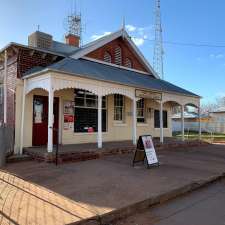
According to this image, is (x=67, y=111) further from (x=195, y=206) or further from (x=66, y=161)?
(x=195, y=206)

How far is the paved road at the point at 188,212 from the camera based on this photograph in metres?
4.71

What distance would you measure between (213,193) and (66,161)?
5.20 metres

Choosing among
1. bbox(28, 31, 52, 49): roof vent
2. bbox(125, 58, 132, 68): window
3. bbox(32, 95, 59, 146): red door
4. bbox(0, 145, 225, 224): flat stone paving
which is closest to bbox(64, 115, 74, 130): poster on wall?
bbox(32, 95, 59, 146): red door

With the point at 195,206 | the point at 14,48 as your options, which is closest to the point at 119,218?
the point at 195,206

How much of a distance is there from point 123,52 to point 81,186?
12.3 metres

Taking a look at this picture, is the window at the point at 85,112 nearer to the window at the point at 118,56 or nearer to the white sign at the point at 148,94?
the white sign at the point at 148,94

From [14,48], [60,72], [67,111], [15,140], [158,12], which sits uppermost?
[158,12]

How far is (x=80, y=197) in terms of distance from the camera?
5.55 m

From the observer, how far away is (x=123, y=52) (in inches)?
675

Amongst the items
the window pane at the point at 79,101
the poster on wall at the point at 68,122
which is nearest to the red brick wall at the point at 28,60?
the window pane at the point at 79,101

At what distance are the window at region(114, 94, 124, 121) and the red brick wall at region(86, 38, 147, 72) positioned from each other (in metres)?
2.56

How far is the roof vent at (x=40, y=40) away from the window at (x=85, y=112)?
125 inches

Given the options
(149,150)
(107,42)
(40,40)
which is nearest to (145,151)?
(149,150)

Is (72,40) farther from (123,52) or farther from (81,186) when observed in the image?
(81,186)
